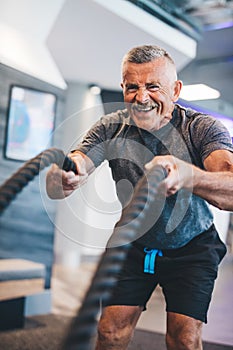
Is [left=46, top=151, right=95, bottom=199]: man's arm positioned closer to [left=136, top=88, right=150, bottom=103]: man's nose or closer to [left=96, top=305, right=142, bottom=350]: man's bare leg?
[left=136, top=88, right=150, bottom=103]: man's nose

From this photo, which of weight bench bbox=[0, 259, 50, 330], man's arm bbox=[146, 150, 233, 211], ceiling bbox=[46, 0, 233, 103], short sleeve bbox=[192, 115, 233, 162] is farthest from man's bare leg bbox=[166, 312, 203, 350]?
weight bench bbox=[0, 259, 50, 330]

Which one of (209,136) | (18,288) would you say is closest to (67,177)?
(209,136)

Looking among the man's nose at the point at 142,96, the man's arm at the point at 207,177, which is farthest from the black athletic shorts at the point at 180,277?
the man's nose at the point at 142,96

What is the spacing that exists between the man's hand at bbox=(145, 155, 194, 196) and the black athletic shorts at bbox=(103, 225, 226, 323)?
1.55ft

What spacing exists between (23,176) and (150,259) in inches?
26.3

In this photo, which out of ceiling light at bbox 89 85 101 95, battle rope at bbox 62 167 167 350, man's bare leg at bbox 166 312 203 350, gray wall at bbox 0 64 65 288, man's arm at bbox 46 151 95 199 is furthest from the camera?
gray wall at bbox 0 64 65 288

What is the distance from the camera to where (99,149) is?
1754 mm

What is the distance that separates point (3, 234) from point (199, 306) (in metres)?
1.84

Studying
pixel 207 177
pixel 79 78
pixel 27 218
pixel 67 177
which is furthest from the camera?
pixel 27 218

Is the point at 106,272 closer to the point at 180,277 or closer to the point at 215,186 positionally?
the point at 215,186

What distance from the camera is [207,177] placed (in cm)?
138

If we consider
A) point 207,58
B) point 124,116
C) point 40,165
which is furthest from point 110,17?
point 40,165

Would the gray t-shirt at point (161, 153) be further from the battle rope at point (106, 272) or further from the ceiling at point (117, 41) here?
the ceiling at point (117, 41)

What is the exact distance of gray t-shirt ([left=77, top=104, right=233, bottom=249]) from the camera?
65.8 inches
